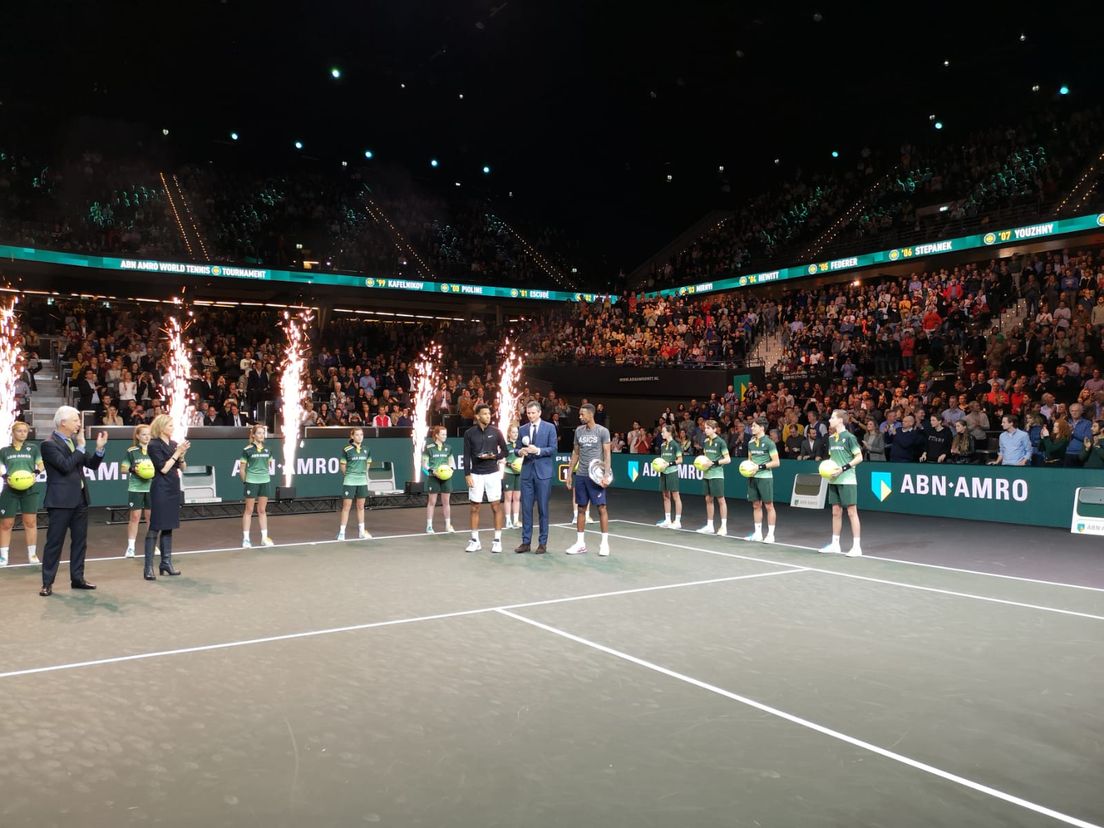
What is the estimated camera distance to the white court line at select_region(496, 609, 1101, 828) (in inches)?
155

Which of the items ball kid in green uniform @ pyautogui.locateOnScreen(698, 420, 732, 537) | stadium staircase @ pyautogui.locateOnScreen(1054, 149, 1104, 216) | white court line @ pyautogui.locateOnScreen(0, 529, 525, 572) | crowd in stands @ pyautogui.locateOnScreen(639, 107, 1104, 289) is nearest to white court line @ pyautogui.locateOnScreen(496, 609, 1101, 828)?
white court line @ pyautogui.locateOnScreen(0, 529, 525, 572)

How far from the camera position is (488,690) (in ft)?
18.9

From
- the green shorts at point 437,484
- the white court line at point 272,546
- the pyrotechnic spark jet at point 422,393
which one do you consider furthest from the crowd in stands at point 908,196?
the white court line at point 272,546

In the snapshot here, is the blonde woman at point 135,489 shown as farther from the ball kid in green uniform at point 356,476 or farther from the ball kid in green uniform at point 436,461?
the ball kid in green uniform at point 436,461

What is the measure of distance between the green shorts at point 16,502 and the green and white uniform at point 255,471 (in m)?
2.87

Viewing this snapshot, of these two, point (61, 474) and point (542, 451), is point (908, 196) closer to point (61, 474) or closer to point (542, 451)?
point (542, 451)

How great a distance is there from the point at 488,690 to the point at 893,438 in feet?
51.2

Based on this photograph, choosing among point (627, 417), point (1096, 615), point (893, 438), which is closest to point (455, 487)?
point (893, 438)

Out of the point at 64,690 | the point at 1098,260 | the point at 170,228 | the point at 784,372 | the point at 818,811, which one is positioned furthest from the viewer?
the point at 170,228

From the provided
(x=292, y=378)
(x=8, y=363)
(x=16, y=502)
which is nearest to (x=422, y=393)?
(x=292, y=378)

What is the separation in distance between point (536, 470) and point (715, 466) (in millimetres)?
4454

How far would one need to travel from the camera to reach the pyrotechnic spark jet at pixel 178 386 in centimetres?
2130

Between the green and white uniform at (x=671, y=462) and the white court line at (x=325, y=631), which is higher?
the green and white uniform at (x=671, y=462)

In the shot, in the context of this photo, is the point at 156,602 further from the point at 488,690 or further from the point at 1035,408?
the point at 1035,408
